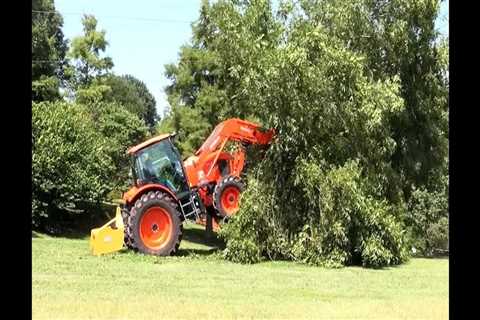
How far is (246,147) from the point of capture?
15102mm

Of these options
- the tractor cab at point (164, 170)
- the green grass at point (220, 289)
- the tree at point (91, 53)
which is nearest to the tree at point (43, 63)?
the tree at point (91, 53)

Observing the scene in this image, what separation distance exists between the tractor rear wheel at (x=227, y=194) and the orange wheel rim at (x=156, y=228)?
2.54 meters

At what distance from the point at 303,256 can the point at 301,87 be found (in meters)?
3.66

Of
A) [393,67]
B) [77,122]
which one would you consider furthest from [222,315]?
[77,122]

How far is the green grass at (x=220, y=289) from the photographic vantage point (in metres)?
6.90

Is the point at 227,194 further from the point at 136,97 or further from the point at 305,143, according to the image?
the point at 136,97

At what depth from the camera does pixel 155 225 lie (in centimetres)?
1419

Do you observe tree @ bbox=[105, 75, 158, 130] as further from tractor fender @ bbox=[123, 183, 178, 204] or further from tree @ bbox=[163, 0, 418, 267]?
tree @ bbox=[163, 0, 418, 267]

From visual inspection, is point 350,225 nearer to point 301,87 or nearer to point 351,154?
point 351,154

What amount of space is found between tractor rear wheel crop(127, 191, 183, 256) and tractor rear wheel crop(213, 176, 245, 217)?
2387mm

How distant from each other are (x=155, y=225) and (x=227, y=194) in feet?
10.1

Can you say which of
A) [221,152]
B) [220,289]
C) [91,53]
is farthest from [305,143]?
[91,53]

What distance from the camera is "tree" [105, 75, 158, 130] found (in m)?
57.6

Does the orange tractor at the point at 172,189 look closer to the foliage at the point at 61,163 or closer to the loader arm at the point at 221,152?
the loader arm at the point at 221,152
